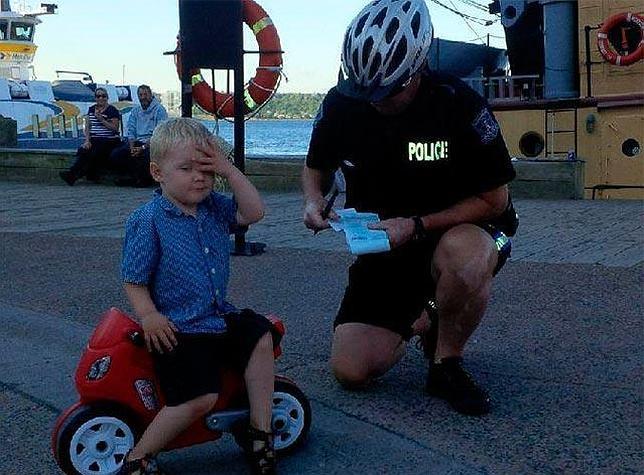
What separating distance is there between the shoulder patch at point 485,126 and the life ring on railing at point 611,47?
12.3 metres

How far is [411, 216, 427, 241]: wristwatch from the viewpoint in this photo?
3.60 m

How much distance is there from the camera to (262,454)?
2.89 meters

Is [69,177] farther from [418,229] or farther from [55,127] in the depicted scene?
[55,127]

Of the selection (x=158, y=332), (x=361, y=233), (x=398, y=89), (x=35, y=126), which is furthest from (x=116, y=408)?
(x=35, y=126)

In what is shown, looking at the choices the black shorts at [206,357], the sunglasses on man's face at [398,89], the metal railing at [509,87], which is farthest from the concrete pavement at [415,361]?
the metal railing at [509,87]

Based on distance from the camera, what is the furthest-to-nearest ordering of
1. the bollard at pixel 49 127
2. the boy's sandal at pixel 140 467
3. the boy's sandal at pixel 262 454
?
the bollard at pixel 49 127
the boy's sandal at pixel 262 454
the boy's sandal at pixel 140 467

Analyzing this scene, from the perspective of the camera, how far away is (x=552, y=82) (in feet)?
53.9

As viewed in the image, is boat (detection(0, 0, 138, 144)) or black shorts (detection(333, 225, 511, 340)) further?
boat (detection(0, 0, 138, 144))

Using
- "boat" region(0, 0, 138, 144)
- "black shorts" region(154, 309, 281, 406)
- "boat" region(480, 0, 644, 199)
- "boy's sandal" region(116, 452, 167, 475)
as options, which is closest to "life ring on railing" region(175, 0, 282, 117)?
"boat" region(480, 0, 644, 199)

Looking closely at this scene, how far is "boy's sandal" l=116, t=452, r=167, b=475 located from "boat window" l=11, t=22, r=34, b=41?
42126mm

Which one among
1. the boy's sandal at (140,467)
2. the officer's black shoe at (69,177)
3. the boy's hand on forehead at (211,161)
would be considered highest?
the boy's hand on forehead at (211,161)

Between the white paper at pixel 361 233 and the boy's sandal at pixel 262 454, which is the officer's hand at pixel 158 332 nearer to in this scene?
the boy's sandal at pixel 262 454

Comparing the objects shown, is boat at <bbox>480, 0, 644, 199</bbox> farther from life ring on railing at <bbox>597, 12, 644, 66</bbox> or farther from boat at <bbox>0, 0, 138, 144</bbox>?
boat at <bbox>0, 0, 138, 144</bbox>

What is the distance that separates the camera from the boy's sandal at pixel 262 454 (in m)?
2.88
